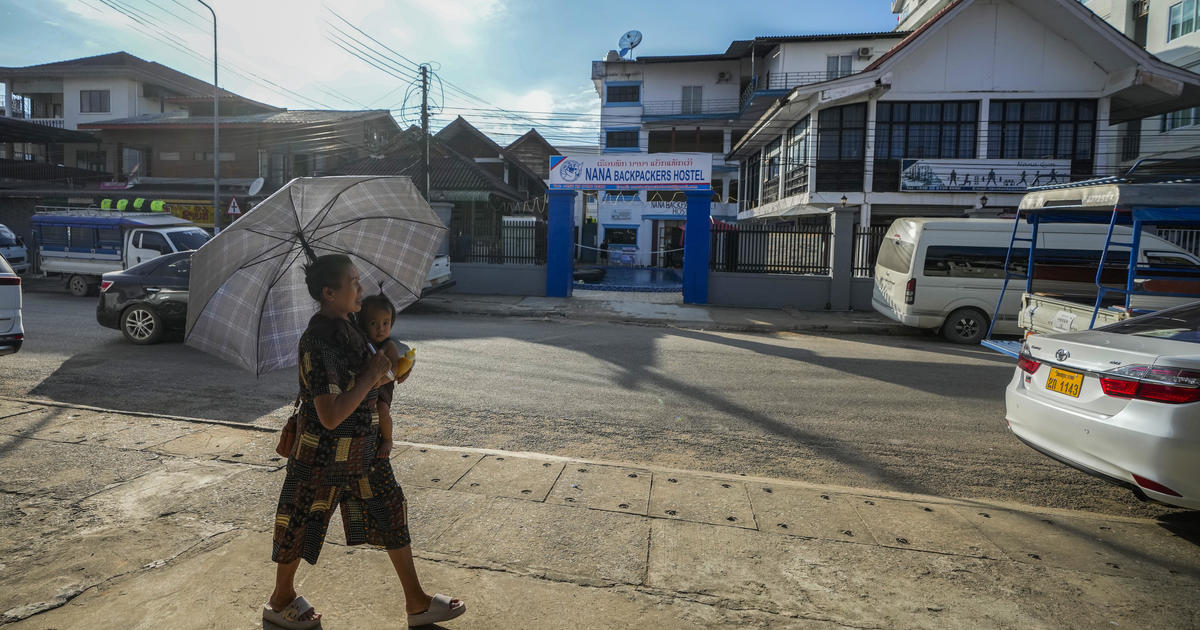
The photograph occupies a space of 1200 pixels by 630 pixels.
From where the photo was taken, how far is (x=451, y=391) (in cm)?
748

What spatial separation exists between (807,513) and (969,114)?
22086mm

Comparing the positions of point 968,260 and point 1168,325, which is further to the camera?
point 968,260

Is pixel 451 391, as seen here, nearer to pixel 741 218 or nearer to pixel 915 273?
pixel 915 273

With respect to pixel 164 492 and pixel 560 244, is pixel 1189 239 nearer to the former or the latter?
pixel 560 244

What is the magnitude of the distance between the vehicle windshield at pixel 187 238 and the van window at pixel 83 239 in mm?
2164

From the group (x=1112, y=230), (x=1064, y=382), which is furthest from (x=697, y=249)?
(x=1064, y=382)

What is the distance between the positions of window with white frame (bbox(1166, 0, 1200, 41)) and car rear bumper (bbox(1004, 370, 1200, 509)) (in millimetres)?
27696

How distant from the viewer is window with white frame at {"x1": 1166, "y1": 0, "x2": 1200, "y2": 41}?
23891 mm

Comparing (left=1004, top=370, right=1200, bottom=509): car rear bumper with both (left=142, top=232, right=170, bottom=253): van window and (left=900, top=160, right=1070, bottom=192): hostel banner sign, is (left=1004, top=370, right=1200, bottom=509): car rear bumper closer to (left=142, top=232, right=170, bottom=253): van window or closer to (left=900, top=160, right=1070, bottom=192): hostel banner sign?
(left=142, top=232, right=170, bottom=253): van window

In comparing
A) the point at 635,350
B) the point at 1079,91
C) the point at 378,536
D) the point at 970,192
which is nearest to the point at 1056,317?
the point at 635,350

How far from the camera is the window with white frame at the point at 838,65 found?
36500 mm

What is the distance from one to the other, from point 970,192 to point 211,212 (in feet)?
93.2

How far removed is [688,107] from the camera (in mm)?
40844

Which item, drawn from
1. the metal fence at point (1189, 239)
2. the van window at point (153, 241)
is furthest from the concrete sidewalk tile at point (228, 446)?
the metal fence at point (1189, 239)
